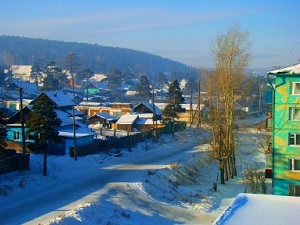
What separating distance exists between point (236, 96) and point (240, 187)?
321 inches

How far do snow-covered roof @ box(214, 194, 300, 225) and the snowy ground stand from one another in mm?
7323

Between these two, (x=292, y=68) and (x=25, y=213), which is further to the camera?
(x=292, y=68)

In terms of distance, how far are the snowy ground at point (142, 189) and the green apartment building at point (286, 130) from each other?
340 cm

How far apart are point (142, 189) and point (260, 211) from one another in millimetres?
12793

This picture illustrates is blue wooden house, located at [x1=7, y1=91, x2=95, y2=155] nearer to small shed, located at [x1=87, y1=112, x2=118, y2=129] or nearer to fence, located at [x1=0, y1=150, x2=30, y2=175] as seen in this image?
fence, located at [x1=0, y1=150, x2=30, y2=175]

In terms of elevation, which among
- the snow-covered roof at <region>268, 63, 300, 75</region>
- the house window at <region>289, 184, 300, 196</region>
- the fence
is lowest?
the house window at <region>289, 184, 300, 196</region>

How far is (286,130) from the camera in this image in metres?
25.0

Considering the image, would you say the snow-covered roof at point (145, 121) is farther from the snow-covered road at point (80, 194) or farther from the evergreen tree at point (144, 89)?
the evergreen tree at point (144, 89)

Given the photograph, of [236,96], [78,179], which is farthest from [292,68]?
[78,179]

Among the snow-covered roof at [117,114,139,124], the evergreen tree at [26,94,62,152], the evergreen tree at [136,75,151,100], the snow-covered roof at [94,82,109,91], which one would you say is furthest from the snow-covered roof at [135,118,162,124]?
the snow-covered roof at [94,82,109,91]

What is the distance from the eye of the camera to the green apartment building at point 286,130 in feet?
80.8

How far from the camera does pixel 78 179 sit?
1027 inches

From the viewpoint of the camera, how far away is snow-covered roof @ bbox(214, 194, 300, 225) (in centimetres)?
1109

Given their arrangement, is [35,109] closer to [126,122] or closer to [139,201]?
[139,201]
